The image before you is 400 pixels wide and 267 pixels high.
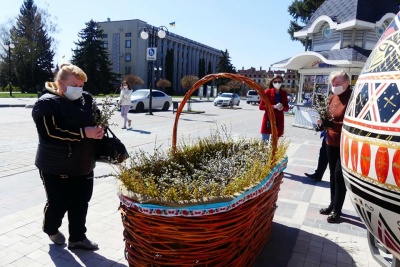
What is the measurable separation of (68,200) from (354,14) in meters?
A: 15.1

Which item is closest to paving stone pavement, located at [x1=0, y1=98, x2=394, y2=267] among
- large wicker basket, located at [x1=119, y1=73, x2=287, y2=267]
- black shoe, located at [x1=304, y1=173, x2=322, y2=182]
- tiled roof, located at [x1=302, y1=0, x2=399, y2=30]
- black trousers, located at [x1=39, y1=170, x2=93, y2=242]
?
black shoe, located at [x1=304, y1=173, x2=322, y2=182]

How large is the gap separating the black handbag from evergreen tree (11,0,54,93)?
41.5 meters

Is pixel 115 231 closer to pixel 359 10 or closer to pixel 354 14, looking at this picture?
pixel 354 14

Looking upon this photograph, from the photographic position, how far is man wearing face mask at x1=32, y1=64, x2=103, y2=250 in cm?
271

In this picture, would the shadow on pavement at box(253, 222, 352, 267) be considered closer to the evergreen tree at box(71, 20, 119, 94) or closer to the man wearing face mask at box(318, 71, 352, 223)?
the man wearing face mask at box(318, 71, 352, 223)

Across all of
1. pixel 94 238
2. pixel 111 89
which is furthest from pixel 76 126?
pixel 111 89

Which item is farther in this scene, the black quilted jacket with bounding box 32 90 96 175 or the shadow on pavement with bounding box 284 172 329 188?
the shadow on pavement with bounding box 284 172 329 188

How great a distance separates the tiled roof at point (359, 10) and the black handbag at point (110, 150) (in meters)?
14.2

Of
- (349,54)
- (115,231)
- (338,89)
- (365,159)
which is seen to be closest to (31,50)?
(349,54)

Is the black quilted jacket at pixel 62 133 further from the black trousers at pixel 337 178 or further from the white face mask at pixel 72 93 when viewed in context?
the black trousers at pixel 337 178

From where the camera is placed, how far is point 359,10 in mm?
14367

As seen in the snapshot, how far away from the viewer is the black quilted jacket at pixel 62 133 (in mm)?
2678

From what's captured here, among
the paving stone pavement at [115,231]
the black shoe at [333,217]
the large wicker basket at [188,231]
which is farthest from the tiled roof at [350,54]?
the large wicker basket at [188,231]

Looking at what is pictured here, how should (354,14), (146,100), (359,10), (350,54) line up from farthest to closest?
(146,100), (359,10), (354,14), (350,54)
